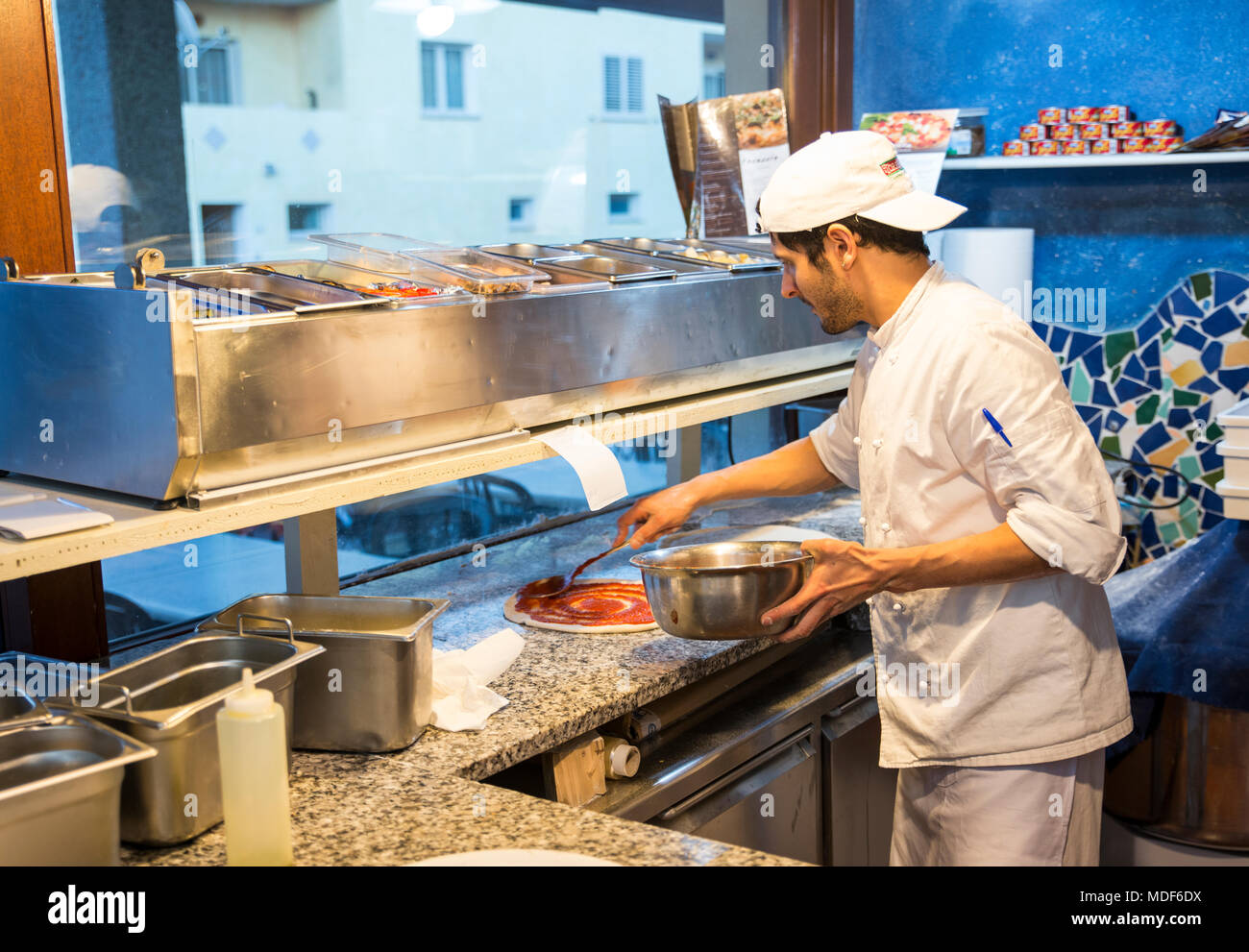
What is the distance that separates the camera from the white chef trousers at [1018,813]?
2035mm

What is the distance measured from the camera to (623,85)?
3.61m

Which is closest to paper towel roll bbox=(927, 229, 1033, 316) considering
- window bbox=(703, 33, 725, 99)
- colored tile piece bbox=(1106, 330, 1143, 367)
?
colored tile piece bbox=(1106, 330, 1143, 367)

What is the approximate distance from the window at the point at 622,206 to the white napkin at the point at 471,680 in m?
1.77

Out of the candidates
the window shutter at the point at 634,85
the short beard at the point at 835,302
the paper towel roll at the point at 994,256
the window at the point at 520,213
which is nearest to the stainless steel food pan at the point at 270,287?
the short beard at the point at 835,302

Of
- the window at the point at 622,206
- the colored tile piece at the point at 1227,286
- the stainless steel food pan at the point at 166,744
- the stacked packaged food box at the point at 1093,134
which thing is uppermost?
the stacked packaged food box at the point at 1093,134

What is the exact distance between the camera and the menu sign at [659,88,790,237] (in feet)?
→ 10.7

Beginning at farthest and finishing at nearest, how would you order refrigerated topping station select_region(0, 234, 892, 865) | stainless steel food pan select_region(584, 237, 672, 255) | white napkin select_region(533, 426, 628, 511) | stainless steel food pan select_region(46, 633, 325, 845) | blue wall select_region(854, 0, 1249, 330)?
1. blue wall select_region(854, 0, 1249, 330)
2. stainless steel food pan select_region(584, 237, 672, 255)
3. white napkin select_region(533, 426, 628, 511)
4. refrigerated topping station select_region(0, 234, 892, 865)
5. stainless steel food pan select_region(46, 633, 325, 845)

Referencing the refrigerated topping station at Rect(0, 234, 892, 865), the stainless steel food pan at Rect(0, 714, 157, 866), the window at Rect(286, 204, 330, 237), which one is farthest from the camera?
the window at Rect(286, 204, 330, 237)

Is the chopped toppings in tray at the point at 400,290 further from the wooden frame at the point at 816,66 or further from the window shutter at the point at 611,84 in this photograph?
the wooden frame at the point at 816,66

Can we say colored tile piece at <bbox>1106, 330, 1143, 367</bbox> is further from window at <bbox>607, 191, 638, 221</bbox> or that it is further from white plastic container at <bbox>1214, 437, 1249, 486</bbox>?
window at <bbox>607, 191, 638, 221</bbox>

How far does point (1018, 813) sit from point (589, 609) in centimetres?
94

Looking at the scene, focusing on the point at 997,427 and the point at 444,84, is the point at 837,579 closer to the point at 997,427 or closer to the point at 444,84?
the point at 997,427

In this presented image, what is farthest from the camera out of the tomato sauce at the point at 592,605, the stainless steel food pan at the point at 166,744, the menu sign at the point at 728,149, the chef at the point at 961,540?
the menu sign at the point at 728,149
